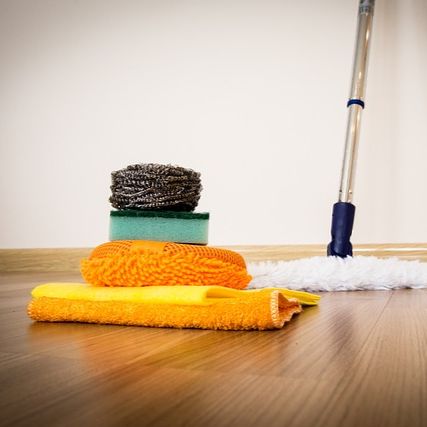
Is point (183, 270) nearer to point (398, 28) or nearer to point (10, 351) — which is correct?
point (10, 351)

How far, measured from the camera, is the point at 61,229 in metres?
1.99

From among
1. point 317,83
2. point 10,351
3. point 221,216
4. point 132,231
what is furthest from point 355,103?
point 10,351

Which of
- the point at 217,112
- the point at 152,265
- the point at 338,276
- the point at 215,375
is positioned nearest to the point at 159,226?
the point at 152,265

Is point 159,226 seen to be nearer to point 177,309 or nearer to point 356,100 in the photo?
point 177,309

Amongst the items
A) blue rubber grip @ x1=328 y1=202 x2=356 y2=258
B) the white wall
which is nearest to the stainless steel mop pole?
blue rubber grip @ x1=328 y1=202 x2=356 y2=258

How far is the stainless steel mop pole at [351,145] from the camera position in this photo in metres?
1.42

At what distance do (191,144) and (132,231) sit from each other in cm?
111

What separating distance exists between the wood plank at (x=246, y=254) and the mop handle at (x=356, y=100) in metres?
0.26

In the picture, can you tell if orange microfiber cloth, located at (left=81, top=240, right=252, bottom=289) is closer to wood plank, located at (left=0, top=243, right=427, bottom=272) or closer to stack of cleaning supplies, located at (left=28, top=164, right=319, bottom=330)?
stack of cleaning supplies, located at (left=28, top=164, right=319, bottom=330)

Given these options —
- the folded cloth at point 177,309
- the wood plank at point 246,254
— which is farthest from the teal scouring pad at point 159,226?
the wood plank at point 246,254

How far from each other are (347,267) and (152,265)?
2.07 feet

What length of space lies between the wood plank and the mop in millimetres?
251

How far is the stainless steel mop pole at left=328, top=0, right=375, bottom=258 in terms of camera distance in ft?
4.66

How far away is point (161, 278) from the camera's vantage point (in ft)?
2.23
